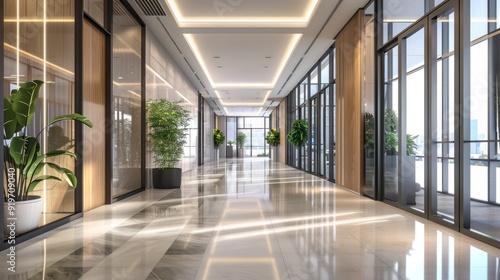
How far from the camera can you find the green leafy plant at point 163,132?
31.6 feet

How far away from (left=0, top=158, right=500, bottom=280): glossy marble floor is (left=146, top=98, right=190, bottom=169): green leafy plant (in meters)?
3.06

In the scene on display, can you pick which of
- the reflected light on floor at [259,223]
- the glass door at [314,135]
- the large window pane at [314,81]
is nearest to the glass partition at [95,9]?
the reflected light on floor at [259,223]

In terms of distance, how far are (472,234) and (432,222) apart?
98cm

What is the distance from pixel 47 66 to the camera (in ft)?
A: 17.0

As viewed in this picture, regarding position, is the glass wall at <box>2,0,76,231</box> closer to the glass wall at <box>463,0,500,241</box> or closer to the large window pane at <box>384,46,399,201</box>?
the large window pane at <box>384,46,399,201</box>

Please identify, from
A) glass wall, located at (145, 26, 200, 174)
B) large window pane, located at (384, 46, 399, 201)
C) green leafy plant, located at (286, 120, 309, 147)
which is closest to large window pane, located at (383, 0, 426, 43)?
large window pane, located at (384, 46, 399, 201)

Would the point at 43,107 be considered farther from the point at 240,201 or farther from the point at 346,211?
the point at 346,211

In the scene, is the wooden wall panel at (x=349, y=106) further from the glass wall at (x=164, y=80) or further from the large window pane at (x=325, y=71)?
the glass wall at (x=164, y=80)

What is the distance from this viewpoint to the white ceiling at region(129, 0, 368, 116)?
8.57 metres

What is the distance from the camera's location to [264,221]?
5.52 m

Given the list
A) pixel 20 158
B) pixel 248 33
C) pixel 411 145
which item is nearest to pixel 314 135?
pixel 248 33

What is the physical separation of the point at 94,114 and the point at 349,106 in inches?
233

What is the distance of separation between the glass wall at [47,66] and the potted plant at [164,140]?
12.8 feet

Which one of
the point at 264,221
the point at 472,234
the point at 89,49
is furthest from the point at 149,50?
the point at 472,234
